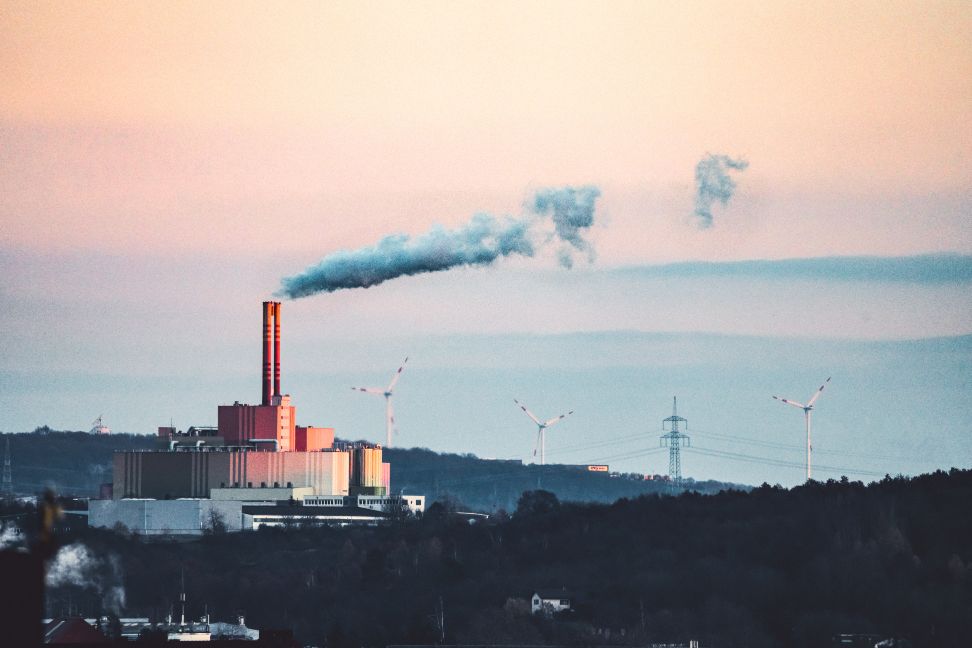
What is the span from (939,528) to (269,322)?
49.7 meters

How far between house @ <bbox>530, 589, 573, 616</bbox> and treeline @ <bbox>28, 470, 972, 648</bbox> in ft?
2.80

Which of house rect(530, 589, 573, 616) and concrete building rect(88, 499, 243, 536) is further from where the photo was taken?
concrete building rect(88, 499, 243, 536)

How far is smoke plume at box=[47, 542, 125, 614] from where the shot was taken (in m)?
170

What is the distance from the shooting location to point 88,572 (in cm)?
17738

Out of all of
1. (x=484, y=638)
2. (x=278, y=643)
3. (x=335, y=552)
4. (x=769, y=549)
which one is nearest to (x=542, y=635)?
(x=484, y=638)

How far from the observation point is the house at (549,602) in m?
152

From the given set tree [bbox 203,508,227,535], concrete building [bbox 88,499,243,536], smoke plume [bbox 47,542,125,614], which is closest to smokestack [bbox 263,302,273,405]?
tree [bbox 203,508,227,535]

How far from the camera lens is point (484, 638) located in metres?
135

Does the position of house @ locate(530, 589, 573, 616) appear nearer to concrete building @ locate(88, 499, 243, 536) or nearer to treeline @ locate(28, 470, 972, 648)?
treeline @ locate(28, 470, 972, 648)

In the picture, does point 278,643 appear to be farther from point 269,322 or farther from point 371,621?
point 269,322

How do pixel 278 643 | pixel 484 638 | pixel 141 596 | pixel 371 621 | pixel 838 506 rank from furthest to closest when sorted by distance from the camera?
1. pixel 838 506
2. pixel 141 596
3. pixel 371 621
4. pixel 484 638
5. pixel 278 643

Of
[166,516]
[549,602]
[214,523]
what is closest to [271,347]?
[214,523]

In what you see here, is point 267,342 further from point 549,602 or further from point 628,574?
point 549,602

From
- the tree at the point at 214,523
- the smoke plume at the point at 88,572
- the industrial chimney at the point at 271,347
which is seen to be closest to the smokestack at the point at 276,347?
the industrial chimney at the point at 271,347
